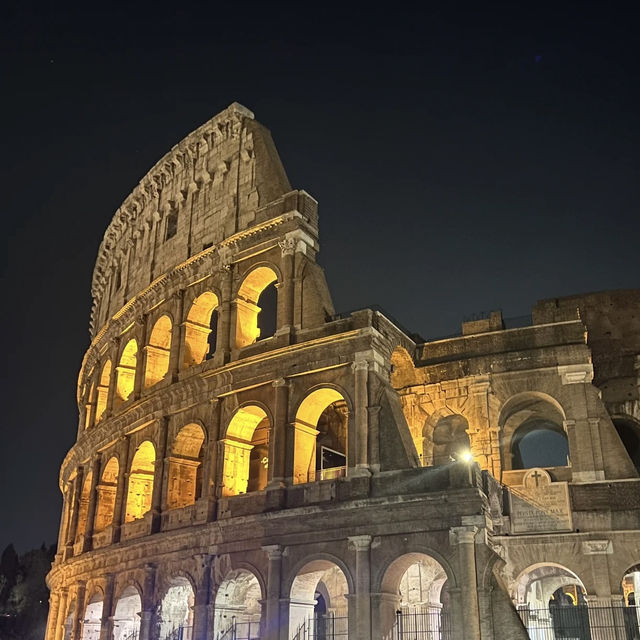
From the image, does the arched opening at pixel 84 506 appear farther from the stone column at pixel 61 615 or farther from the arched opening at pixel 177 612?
the arched opening at pixel 177 612

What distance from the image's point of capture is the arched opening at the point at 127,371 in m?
27.4

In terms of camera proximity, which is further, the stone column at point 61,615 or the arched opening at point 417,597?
the stone column at point 61,615

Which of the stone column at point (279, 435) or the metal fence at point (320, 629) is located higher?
the stone column at point (279, 435)

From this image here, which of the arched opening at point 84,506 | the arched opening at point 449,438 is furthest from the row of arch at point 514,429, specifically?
the arched opening at point 84,506

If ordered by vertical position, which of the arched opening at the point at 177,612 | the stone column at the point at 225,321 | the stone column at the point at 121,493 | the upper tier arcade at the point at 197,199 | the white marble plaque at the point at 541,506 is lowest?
the arched opening at the point at 177,612

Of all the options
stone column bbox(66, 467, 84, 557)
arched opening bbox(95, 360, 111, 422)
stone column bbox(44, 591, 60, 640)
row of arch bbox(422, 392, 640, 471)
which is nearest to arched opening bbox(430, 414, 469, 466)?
row of arch bbox(422, 392, 640, 471)

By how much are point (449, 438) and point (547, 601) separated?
633cm

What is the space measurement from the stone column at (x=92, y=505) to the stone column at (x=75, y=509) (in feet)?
4.65

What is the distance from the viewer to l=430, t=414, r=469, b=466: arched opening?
21.7 meters

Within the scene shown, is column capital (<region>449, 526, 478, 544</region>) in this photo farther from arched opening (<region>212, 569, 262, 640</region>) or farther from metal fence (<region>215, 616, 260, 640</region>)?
metal fence (<region>215, 616, 260, 640</region>)

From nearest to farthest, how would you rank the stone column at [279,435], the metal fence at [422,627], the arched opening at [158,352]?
the metal fence at [422,627] < the stone column at [279,435] < the arched opening at [158,352]

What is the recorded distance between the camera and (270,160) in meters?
24.0

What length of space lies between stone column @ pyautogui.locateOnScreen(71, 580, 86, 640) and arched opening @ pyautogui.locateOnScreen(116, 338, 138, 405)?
615 cm

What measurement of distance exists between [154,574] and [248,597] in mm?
2870
